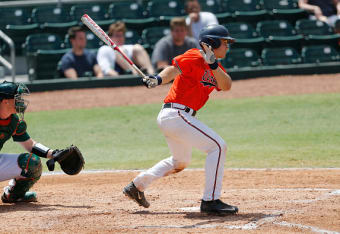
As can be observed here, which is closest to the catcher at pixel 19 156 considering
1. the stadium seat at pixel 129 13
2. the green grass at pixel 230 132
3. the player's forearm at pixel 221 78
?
the player's forearm at pixel 221 78

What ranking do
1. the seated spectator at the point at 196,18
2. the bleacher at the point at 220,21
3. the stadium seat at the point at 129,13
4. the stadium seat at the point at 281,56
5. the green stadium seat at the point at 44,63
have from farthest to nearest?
the stadium seat at the point at 129,13, the stadium seat at the point at 281,56, the bleacher at the point at 220,21, the seated spectator at the point at 196,18, the green stadium seat at the point at 44,63

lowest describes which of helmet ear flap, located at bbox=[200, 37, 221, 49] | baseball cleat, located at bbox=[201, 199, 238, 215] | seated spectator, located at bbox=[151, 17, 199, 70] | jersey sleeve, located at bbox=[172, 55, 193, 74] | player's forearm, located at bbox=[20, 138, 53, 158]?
baseball cleat, located at bbox=[201, 199, 238, 215]

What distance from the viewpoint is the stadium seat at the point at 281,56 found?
579 inches

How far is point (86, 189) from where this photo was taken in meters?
7.48

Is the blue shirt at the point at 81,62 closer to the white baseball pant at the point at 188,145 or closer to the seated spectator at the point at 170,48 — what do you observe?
the seated spectator at the point at 170,48

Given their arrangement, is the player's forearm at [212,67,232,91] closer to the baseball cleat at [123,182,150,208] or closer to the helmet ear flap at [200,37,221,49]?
the helmet ear flap at [200,37,221,49]

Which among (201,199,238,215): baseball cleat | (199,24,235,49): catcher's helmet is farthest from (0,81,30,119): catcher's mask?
(201,199,238,215): baseball cleat

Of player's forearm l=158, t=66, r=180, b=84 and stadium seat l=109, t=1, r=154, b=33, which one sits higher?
stadium seat l=109, t=1, r=154, b=33

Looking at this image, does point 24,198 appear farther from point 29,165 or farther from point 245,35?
point 245,35

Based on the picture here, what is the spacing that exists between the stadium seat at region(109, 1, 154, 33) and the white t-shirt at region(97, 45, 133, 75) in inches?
71.6

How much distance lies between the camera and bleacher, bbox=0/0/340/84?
14414 millimetres

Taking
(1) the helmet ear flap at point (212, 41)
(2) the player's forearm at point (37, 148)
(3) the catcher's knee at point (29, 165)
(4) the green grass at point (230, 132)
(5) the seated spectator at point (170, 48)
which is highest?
(1) the helmet ear flap at point (212, 41)

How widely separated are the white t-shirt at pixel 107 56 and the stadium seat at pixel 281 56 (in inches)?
122

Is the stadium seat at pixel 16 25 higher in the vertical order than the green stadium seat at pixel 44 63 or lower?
higher
